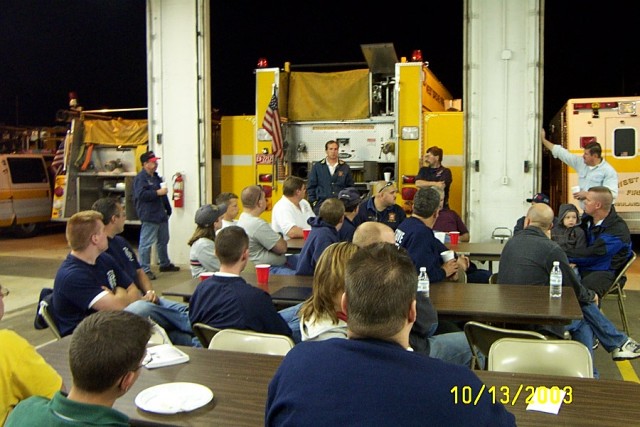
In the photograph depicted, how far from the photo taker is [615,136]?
9.89m

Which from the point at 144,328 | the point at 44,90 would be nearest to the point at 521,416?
the point at 144,328

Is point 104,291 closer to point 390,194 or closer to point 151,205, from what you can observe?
point 390,194

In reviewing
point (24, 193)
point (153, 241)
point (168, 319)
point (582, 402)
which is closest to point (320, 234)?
point (168, 319)

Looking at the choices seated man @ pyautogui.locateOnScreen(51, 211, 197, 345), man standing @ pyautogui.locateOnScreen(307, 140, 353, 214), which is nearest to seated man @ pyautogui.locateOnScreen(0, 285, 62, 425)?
seated man @ pyautogui.locateOnScreen(51, 211, 197, 345)

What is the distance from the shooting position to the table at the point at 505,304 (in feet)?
12.3

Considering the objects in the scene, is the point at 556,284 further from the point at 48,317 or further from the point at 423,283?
the point at 48,317

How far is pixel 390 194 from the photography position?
7.25 m

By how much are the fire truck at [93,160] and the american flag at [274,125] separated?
3.48m

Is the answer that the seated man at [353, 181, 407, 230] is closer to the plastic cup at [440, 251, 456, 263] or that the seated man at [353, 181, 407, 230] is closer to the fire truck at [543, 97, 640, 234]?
the plastic cup at [440, 251, 456, 263]

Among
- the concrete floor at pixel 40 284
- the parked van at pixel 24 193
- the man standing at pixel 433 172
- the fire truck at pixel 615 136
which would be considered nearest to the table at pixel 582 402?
the concrete floor at pixel 40 284

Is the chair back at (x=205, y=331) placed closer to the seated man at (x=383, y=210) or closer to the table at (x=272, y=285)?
the table at (x=272, y=285)

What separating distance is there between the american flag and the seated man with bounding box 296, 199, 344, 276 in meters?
4.27

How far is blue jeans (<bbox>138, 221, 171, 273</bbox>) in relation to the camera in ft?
Result: 31.0

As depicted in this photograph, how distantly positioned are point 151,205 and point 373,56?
403 cm
